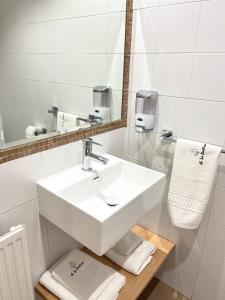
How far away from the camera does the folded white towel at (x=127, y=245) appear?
133cm

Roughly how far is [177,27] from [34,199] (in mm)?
1078

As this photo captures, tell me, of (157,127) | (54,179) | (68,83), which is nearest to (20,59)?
(68,83)

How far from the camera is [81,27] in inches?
48.8

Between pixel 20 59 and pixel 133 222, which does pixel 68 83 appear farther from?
pixel 133 222

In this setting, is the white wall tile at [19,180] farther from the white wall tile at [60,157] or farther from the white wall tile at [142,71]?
the white wall tile at [142,71]

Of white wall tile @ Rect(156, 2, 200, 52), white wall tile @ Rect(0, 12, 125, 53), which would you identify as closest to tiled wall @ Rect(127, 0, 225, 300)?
white wall tile @ Rect(156, 2, 200, 52)

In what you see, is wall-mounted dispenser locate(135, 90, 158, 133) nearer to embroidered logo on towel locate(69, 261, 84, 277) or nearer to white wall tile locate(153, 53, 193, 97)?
white wall tile locate(153, 53, 193, 97)

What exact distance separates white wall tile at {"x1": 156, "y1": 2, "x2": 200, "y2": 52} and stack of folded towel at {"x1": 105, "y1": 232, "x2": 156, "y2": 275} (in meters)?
1.09

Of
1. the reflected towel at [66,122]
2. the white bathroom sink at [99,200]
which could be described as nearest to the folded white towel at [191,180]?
the white bathroom sink at [99,200]

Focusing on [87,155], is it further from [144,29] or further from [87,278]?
[144,29]

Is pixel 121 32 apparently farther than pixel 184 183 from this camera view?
Yes

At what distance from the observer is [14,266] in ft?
3.08

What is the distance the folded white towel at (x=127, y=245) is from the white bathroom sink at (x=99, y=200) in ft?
1.03

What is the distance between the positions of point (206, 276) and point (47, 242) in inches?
38.1
